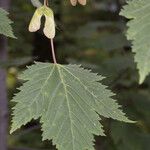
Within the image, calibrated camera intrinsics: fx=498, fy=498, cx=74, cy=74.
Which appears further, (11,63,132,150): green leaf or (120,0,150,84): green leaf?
(11,63,132,150): green leaf

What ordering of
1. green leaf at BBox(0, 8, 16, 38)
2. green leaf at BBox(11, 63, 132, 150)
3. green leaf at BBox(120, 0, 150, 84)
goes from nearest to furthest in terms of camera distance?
green leaf at BBox(120, 0, 150, 84)
green leaf at BBox(11, 63, 132, 150)
green leaf at BBox(0, 8, 16, 38)

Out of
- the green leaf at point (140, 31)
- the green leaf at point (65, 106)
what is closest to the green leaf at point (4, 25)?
the green leaf at point (65, 106)

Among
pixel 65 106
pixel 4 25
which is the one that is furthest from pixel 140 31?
pixel 4 25

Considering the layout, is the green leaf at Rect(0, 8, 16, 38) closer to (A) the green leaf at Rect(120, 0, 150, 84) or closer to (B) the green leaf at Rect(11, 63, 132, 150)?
(B) the green leaf at Rect(11, 63, 132, 150)

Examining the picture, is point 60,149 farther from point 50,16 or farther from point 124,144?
point 124,144

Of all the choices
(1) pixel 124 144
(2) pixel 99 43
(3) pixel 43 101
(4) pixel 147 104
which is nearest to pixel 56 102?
(3) pixel 43 101

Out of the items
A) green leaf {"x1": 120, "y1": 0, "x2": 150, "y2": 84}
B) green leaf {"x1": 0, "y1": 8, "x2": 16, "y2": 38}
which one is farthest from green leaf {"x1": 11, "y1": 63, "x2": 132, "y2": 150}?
green leaf {"x1": 120, "y1": 0, "x2": 150, "y2": 84}

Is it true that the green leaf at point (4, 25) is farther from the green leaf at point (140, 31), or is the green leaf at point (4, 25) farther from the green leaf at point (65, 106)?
the green leaf at point (140, 31)
